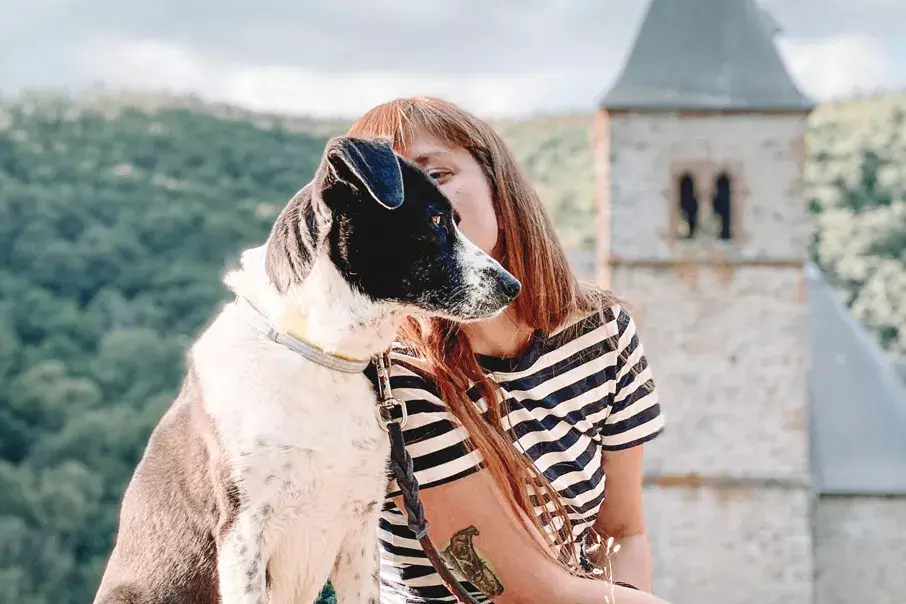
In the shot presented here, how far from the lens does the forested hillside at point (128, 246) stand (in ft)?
76.3

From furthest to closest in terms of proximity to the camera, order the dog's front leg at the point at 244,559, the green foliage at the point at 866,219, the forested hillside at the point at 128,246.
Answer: the forested hillside at the point at 128,246
the green foliage at the point at 866,219
the dog's front leg at the point at 244,559

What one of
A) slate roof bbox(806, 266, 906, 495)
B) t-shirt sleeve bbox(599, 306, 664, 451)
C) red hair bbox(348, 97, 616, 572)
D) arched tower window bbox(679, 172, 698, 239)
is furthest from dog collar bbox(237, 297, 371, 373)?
slate roof bbox(806, 266, 906, 495)

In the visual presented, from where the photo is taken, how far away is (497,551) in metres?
2.18

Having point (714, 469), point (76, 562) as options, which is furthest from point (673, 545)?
point (76, 562)

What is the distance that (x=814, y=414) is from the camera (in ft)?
47.2

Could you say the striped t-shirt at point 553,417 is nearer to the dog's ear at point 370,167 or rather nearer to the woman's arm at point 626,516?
the woman's arm at point 626,516

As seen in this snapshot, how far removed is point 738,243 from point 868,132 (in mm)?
17653

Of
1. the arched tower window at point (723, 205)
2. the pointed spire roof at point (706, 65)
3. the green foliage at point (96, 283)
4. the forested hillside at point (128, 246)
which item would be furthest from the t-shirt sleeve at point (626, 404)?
the green foliage at point (96, 283)

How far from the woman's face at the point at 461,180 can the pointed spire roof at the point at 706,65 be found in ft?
36.1

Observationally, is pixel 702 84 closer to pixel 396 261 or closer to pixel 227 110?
pixel 396 261

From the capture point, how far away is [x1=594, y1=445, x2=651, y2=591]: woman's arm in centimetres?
245

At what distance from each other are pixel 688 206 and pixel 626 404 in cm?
1124

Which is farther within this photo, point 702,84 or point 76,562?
point 76,562

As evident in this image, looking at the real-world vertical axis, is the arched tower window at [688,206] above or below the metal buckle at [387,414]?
above
